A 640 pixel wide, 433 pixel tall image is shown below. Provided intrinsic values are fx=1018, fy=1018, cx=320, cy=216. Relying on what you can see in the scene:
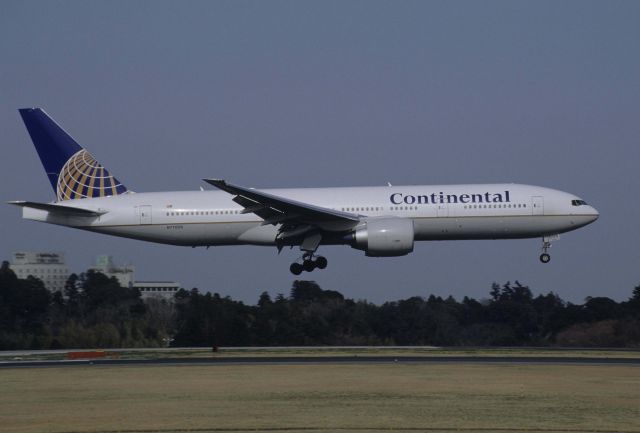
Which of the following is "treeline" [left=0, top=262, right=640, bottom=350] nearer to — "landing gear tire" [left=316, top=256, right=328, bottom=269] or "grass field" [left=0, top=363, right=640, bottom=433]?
"landing gear tire" [left=316, top=256, right=328, bottom=269]

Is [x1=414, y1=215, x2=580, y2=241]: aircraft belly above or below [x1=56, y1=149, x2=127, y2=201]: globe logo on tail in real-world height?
below

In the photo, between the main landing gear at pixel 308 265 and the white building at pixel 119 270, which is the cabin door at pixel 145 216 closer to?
the main landing gear at pixel 308 265

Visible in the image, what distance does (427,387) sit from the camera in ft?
86.7

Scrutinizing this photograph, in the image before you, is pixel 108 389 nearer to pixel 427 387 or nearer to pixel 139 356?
pixel 427 387

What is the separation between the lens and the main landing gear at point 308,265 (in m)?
43.6

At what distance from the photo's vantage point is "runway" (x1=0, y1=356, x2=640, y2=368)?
111 ft

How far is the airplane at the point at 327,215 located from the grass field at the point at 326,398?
384 inches

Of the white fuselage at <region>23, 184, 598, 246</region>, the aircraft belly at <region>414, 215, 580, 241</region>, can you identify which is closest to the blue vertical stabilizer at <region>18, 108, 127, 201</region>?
the white fuselage at <region>23, 184, 598, 246</region>

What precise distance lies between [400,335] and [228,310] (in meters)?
11.6

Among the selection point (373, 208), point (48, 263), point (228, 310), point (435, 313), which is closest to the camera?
point (373, 208)

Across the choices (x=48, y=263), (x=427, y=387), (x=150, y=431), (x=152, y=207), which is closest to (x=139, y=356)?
(x=152, y=207)

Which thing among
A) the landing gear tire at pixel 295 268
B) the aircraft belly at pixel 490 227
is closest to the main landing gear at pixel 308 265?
the landing gear tire at pixel 295 268

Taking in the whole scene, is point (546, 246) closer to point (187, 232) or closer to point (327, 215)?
point (327, 215)

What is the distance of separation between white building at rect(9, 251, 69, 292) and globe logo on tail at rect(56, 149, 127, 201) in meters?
82.3
